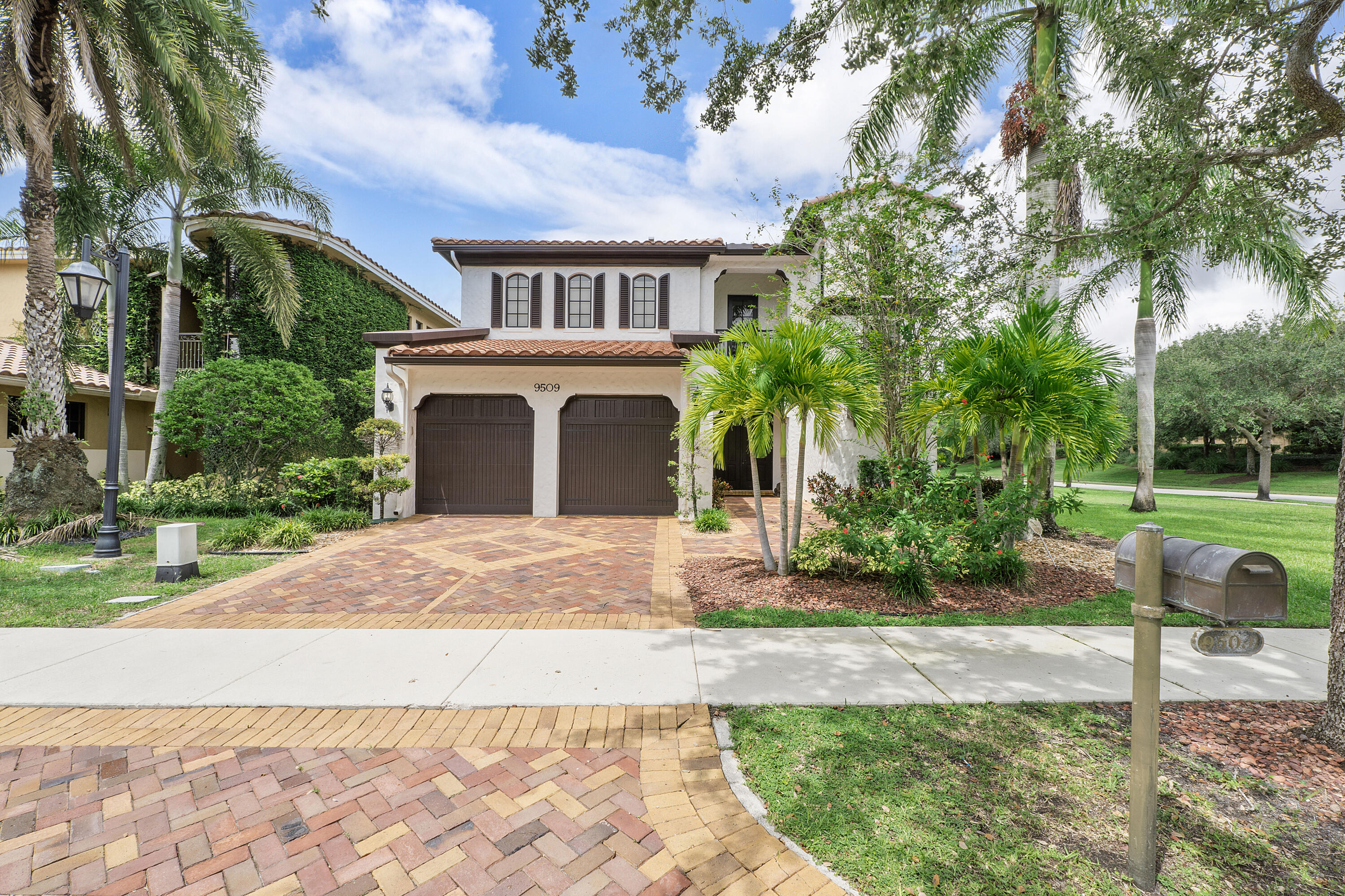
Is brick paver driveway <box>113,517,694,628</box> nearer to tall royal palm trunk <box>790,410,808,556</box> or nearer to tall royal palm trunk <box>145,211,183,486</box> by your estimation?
tall royal palm trunk <box>790,410,808,556</box>

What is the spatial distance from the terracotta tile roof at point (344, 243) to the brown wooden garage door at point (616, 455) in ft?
32.7

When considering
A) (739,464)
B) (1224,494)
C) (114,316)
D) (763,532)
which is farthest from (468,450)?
(1224,494)

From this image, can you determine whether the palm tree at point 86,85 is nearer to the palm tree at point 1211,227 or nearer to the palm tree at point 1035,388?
the palm tree at point 1035,388

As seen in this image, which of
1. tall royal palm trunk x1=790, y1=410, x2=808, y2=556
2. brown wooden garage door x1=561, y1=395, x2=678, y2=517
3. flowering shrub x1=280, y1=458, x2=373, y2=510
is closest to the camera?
tall royal palm trunk x1=790, y1=410, x2=808, y2=556

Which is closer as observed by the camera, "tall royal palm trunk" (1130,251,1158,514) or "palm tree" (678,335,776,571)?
"palm tree" (678,335,776,571)

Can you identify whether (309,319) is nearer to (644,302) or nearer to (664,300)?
(644,302)

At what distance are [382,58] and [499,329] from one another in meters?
8.72

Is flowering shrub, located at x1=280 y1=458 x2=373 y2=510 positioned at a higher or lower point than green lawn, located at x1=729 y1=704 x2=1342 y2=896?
higher

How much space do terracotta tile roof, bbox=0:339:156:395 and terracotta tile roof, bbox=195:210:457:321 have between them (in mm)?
5451

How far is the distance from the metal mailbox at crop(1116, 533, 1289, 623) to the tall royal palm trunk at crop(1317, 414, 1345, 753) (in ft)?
5.28

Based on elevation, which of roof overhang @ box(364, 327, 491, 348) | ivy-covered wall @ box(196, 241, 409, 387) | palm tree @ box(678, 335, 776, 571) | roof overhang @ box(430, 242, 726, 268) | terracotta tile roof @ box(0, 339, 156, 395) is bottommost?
palm tree @ box(678, 335, 776, 571)

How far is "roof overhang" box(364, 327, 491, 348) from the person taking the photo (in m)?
12.0

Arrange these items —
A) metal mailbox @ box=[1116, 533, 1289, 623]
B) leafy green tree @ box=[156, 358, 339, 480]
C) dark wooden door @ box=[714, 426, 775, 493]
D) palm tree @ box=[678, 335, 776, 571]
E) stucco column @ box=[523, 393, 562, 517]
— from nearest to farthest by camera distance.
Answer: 1. metal mailbox @ box=[1116, 533, 1289, 623]
2. palm tree @ box=[678, 335, 776, 571]
3. leafy green tree @ box=[156, 358, 339, 480]
4. stucco column @ box=[523, 393, 562, 517]
5. dark wooden door @ box=[714, 426, 775, 493]

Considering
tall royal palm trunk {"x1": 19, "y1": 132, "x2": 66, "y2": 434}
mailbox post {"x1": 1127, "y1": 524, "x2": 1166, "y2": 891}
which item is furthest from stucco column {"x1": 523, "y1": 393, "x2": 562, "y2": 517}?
mailbox post {"x1": 1127, "y1": 524, "x2": 1166, "y2": 891}
